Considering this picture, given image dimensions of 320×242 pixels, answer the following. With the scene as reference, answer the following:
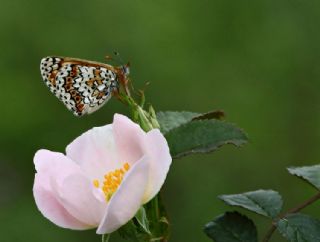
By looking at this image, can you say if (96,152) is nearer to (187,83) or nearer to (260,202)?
(260,202)

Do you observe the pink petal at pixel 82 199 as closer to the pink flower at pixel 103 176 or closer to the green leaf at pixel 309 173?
the pink flower at pixel 103 176

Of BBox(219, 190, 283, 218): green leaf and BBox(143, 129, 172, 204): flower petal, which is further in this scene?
BBox(219, 190, 283, 218): green leaf

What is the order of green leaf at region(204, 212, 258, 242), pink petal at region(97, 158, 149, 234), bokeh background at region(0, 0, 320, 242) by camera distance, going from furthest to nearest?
bokeh background at region(0, 0, 320, 242) < green leaf at region(204, 212, 258, 242) < pink petal at region(97, 158, 149, 234)

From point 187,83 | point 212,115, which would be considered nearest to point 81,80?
point 212,115

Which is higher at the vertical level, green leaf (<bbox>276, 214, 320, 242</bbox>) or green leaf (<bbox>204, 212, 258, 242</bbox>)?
green leaf (<bbox>276, 214, 320, 242</bbox>)

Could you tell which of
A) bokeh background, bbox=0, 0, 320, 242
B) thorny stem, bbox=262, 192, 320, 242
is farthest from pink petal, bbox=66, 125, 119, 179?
bokeh background, bbox=0, 0, 320, 242

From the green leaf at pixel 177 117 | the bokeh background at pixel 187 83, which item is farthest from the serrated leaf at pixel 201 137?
the bokeh background at pixel 187 83

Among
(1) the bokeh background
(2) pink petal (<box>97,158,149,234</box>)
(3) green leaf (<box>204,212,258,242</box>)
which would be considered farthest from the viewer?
(1) the bokeh background

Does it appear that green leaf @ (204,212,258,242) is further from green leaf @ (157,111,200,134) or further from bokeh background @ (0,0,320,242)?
bokeh background @ (0,0,320,242)
